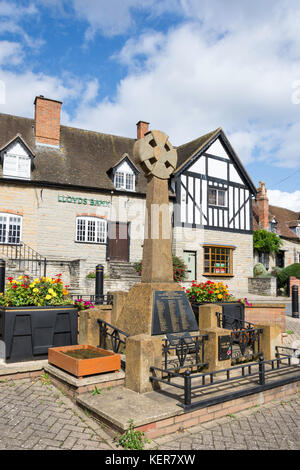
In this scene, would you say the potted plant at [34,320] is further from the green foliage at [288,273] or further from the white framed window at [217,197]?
the green foliage at [288,273]

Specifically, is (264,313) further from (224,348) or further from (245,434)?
(245,434)

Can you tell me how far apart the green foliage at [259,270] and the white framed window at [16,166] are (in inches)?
629

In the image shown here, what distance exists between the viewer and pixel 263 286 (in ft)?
67.9

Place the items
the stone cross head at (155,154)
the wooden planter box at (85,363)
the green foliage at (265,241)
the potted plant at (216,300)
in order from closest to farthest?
the wooden planter box at (85,363), the stone cross head at (155,154), the potted plant at (216,300), the green foliage at (265,241)

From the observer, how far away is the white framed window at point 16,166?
Result: 54.8 feet

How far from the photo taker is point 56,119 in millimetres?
19359

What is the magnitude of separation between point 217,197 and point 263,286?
5.91 metres

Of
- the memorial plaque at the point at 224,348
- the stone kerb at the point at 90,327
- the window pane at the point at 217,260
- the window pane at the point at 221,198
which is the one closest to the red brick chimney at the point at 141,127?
the window pane at the point at 221,198

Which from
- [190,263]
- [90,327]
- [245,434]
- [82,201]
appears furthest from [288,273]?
[245,434]

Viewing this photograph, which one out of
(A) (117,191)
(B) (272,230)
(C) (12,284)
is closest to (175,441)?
(C) (12,284)

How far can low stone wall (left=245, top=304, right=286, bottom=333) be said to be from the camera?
967 cm

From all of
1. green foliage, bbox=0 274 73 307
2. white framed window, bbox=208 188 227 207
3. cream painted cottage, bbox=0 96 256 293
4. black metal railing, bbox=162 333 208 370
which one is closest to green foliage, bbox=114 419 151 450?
black metal railing, bbox=162 333 208 370
